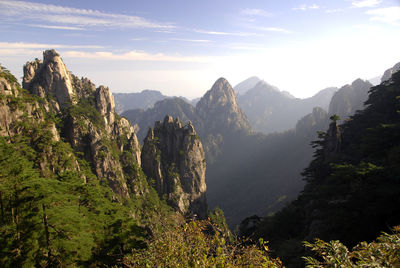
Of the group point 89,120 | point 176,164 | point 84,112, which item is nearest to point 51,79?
point 84,112

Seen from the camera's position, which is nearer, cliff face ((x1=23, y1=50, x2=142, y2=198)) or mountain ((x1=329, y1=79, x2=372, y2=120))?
cliff face ((x1=23, y1=50, x2=142, y2=198))

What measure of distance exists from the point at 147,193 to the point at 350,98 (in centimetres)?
18435

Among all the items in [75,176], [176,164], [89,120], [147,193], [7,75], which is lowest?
[147,193]

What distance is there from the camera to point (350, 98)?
180 meters

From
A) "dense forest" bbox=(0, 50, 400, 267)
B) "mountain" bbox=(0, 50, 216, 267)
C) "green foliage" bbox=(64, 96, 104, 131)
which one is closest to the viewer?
"dense forest" bbox=(0, 50, 400, 267)

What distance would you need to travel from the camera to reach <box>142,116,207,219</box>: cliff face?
261 ft

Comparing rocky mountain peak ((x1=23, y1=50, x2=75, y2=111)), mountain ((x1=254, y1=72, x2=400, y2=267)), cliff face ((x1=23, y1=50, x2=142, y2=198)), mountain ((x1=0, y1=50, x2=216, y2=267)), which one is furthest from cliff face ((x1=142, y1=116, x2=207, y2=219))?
mountain ((x1=254, y1=72, x2=400, y2=267))

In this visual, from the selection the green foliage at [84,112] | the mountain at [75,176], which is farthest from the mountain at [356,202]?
the green foliage at [84,112]

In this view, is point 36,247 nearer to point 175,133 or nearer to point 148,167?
point 148,167

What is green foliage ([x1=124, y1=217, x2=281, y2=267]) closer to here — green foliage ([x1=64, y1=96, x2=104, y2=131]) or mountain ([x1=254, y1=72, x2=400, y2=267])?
mountain ([x1=254, y1=72, x2=400, y2=267])

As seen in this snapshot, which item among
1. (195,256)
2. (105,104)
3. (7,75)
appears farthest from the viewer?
(105,104)

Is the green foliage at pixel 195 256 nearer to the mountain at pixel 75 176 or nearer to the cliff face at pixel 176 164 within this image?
the mountain at pixel 75 176

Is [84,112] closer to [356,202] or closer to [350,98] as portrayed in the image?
[356,202]

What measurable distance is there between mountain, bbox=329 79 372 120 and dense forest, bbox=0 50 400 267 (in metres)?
135
